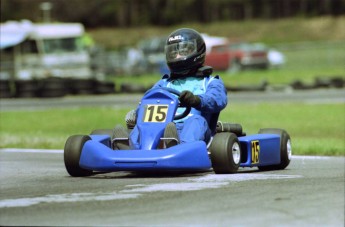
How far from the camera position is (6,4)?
5784 cm

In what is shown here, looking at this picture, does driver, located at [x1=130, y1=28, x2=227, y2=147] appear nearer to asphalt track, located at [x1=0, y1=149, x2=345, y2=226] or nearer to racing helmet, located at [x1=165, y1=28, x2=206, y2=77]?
racing helmet, located at [x1=165, y1=28, x2=206, y2=77]

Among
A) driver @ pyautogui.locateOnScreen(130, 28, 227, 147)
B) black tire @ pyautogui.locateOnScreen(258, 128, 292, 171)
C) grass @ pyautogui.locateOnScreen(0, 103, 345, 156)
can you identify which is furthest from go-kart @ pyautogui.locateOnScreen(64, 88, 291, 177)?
grass @ pyautogui.locateOnScreen(0, 103, 345, 156)

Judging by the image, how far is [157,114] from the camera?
8.84 m

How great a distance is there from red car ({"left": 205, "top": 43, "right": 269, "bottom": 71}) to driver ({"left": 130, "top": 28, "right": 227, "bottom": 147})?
105 feet

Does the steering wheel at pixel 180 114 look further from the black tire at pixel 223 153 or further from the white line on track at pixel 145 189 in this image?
the white line on track at pixel 145 189

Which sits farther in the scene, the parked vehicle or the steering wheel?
the parked vehicle

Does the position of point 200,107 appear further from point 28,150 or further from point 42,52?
point 42,52

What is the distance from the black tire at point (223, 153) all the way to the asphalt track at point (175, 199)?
151mm

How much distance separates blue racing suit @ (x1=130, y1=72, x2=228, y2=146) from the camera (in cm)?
876

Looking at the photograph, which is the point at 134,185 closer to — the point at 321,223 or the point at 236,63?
the point at 321,223

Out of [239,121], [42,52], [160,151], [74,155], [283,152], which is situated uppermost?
[160,151]

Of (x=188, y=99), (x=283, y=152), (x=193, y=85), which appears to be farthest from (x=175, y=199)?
(x=283, y=152)

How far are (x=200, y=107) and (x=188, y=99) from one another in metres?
0.20

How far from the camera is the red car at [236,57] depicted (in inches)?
1640
